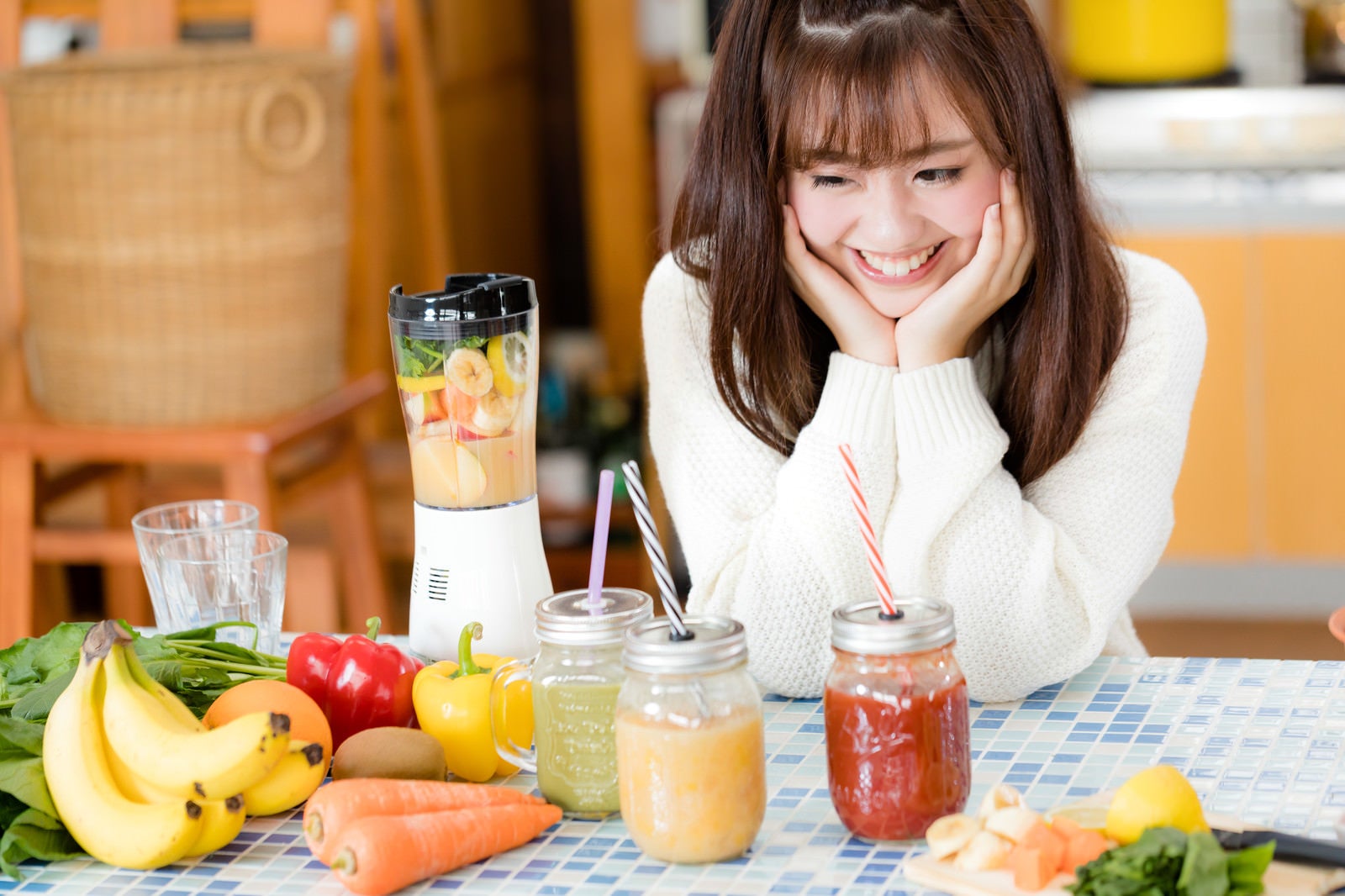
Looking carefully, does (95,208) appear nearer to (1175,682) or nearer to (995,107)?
(995,107)

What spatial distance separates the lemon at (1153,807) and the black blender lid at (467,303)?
1.84 feet

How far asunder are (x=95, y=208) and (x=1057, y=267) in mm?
1413

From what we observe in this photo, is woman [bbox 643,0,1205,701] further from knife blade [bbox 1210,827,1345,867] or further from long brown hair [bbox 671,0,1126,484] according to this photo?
knife blade [bbox 1210,827,1345,867]

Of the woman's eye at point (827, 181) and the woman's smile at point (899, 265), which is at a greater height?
the woman's eye at point (827, 181)

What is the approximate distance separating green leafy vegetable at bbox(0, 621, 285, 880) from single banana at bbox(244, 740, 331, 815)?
0.38 ft

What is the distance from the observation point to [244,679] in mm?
1230

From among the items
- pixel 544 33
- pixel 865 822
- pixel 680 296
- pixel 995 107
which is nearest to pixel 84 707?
pixel 865 822

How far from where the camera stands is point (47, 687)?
1130 millimetres

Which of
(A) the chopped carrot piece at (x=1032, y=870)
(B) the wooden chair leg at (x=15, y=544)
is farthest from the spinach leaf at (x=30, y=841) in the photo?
(B) the wooden chair leg at (x=15, y=544)

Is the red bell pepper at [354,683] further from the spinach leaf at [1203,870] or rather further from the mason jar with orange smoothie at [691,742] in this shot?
the spinach leaf at [1203,870]

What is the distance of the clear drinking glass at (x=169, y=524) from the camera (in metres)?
1.36

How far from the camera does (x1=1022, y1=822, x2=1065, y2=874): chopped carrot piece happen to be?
37.0 inches

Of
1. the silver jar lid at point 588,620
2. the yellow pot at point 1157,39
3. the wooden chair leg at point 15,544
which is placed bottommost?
the wooden chair leg at point 15,544

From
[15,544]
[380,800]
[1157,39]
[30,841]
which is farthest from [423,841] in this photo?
[1157,39]
